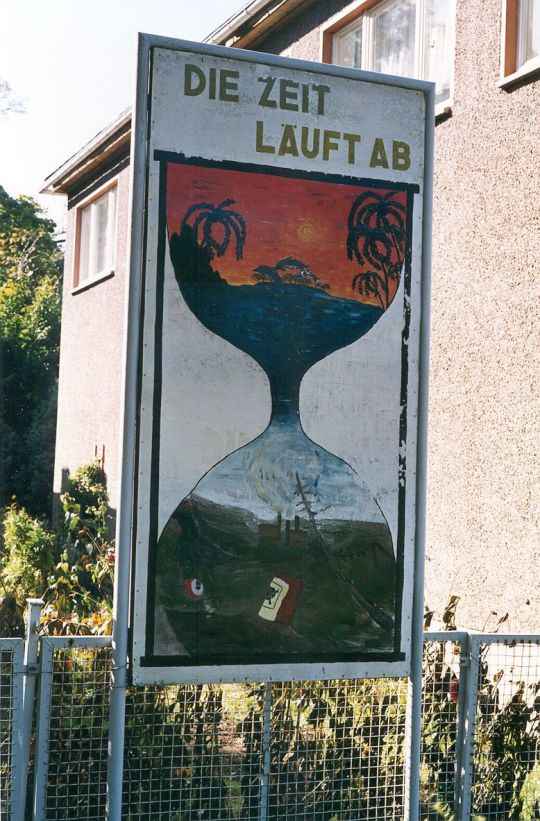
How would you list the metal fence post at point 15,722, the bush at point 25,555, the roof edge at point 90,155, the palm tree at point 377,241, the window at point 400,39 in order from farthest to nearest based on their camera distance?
1. the roof edge at point 90,155
2. the bush at point 25,555
3. the window at point 400,39
4. the palm tree at point 377,241
5. the metal fence post at point 15,722

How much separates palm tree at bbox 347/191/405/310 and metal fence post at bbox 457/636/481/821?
170 cm

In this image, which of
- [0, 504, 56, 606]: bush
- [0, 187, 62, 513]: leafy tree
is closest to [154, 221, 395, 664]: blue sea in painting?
[0, 504, 56, 606]: bush

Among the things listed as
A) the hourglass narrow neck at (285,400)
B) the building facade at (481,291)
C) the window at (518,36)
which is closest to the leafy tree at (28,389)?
the building facade at (481,291)

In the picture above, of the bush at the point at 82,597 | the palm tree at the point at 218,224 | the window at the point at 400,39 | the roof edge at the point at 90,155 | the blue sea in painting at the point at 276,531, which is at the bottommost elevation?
the bush at the point at 82,597

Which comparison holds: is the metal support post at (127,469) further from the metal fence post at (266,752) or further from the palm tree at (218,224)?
the metal fence post at (266,752)

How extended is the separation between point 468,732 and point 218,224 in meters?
2.58

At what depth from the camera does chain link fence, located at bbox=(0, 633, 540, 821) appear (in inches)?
161

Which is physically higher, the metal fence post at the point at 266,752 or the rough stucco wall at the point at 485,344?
the rough stucco wall at the point at 485,344

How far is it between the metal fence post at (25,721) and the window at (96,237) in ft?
38.4

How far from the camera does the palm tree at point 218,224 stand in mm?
4203

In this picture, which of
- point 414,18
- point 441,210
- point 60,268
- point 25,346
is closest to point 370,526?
point 441,210

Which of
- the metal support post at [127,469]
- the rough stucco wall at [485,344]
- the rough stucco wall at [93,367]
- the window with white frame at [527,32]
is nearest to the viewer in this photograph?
the metal support post at [127,469]

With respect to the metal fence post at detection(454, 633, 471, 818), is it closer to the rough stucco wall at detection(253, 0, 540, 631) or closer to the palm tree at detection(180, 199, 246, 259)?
the rough stucco wall at detection(253, 0, 540, 631)

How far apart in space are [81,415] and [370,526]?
532 inches
